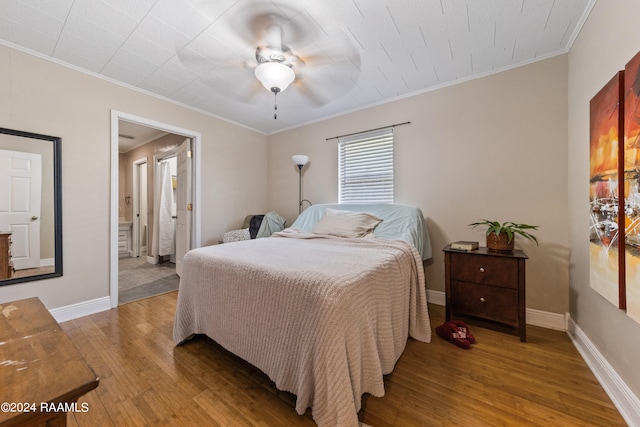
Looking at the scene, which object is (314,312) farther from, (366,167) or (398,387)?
(366,167)

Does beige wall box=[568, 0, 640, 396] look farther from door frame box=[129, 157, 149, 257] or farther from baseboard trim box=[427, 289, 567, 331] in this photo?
door frame box=[129, 157, 149, 257]

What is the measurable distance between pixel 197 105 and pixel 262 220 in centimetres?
171

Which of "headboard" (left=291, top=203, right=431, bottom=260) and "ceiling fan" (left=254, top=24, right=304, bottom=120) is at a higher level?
"ceiling fan" (left=254, top=24, right=304, bottom=120)

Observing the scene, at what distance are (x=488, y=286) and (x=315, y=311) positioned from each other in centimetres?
162

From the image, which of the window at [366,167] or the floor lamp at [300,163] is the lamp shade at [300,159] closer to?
the floor lamp at [300,163]

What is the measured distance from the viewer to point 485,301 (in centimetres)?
199

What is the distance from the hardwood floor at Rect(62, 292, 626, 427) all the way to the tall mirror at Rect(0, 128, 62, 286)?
77 centimetres

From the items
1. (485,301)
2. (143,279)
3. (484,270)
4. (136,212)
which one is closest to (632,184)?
(484,270)

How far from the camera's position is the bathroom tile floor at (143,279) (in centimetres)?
299

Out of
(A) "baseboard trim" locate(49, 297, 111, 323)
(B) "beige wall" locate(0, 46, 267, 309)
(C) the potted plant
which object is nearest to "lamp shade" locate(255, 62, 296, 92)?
(B) "beige wall" locate(0, 46, 267, 309)

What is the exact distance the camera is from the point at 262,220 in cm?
366

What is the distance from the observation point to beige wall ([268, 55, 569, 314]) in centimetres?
208

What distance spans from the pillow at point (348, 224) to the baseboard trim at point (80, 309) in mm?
2237

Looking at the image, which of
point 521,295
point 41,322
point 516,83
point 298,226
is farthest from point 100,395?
point 516,83
